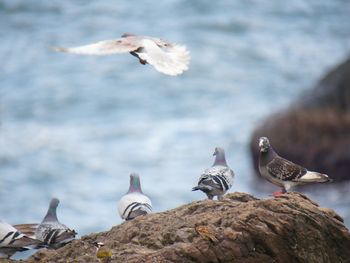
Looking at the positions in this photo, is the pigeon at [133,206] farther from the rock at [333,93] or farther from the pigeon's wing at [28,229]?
the rock at [333,93]

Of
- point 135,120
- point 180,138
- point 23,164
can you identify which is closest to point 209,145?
point 180,138

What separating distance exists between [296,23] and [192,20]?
3612mm

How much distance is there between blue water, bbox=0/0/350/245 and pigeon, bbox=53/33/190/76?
11.6 meters

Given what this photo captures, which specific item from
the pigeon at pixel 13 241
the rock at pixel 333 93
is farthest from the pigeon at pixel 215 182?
the rock at pixel 333 93

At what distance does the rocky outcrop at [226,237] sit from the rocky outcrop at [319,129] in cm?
1284

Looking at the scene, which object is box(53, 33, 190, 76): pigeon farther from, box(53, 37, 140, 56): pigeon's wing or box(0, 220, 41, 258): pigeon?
box(0, 220, 41, 258): pigeon

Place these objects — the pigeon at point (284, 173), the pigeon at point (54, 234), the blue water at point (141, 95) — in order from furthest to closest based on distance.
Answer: the blue water at point (141, 95) → the pigeon at point (284, 173) → the pigeon at point (54, 234)

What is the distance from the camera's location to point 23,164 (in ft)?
94.4

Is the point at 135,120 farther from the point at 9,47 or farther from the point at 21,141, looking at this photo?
the point at 9,47

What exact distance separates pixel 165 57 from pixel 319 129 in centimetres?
1356

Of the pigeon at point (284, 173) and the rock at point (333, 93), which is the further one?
the rock at point (333, 93)

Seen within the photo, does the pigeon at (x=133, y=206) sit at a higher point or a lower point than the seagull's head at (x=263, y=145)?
lower

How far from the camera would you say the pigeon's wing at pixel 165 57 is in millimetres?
11328

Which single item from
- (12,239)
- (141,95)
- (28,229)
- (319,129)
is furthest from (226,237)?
(141,95)
